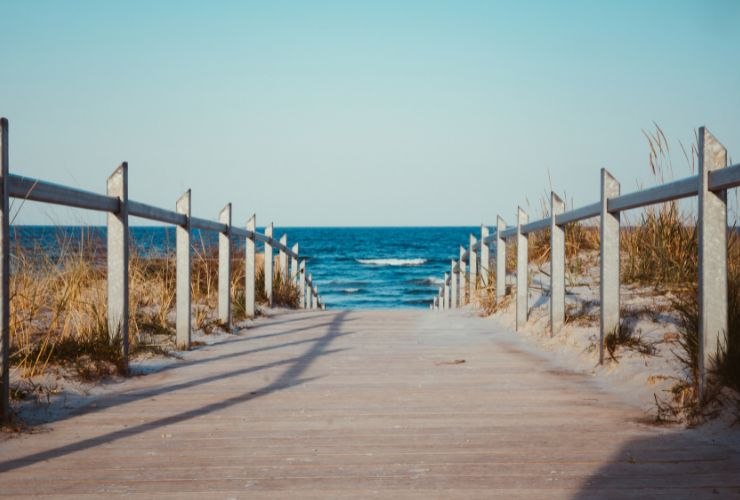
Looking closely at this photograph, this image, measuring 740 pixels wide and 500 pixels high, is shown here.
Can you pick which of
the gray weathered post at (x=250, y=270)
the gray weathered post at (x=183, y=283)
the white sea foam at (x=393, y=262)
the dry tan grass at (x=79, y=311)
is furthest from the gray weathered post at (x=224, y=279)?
the white sea foam at (x=393, y=262)

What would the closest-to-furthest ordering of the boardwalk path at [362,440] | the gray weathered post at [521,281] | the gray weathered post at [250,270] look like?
the boardwalk path at [362,440]
the gray weathered post at [521,281]
the gray weathered post at [250,270]

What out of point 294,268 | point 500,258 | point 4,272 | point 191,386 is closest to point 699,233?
point 191,386

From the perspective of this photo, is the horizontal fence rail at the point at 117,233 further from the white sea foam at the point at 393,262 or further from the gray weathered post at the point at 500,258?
the white sea foam at the point at 393,262

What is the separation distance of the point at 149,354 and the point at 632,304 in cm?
370

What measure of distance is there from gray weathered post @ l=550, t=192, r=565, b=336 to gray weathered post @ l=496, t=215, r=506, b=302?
90.3 inches

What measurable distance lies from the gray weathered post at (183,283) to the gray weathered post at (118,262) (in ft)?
3.80

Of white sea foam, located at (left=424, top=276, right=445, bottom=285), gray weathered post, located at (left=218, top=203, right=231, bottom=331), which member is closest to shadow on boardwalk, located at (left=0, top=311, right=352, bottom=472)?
gray weathered post, located at (left=218, top=203, right=231, bottom=331)

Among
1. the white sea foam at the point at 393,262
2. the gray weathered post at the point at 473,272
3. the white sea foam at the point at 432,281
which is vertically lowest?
the white sea foam at the point at 432,281

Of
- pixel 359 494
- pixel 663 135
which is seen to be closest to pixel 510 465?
pixel 359 494

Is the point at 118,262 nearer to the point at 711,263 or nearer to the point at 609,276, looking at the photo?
the point at 609,276

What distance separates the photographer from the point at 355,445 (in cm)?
277

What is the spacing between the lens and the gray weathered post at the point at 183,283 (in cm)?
562

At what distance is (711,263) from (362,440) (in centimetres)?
161

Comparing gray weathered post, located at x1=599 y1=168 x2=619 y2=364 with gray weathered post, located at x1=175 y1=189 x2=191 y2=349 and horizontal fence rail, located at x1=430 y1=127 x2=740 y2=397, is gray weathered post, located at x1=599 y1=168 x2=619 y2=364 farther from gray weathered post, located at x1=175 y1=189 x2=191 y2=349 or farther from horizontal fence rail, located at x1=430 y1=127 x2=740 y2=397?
gray weathered post, located at x1=175 y1=189 x2=191 y2=349
